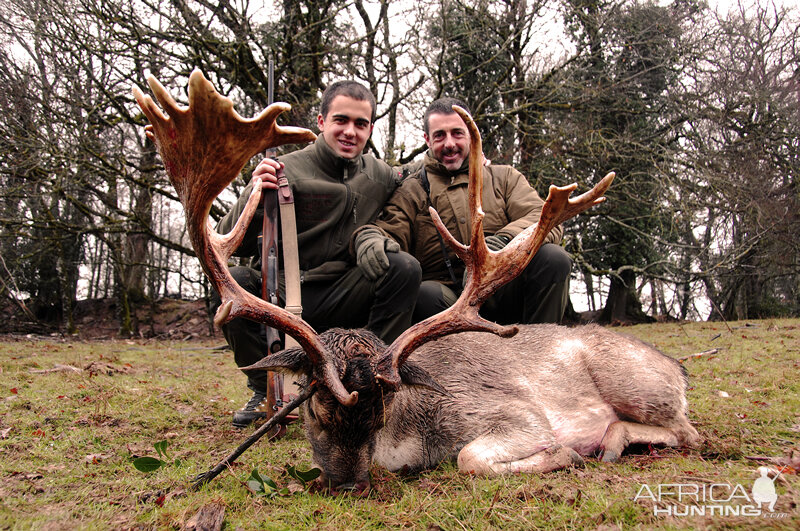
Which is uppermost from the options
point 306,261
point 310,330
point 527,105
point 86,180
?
point 527,105

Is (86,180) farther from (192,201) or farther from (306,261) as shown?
(192,201)

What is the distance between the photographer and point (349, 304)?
17.8 ft

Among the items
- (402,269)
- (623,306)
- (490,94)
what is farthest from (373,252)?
(623,306)


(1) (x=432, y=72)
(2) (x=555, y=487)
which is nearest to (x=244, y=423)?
(2) (x=555, y=487)

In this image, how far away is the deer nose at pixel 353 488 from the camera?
313 cm

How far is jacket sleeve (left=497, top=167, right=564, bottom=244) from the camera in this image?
5.41 m

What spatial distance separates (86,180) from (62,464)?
430 inches

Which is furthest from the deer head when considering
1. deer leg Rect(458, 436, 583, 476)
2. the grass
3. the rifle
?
the rifle

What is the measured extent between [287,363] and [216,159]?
1.31 m

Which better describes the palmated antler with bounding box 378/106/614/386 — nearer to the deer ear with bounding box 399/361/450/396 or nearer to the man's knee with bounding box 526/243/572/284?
the deer ear with bounding box 399/361/450/396

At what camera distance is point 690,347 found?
10570 mm

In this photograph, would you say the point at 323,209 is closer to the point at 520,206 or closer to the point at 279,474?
the point at 520,206

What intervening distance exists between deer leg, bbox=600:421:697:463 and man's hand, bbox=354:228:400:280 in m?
2.33

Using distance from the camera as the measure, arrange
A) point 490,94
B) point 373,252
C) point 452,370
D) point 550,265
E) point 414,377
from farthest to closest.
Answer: point 490,94
point 550,265
point 373,252
point 452,370
point 414,377
